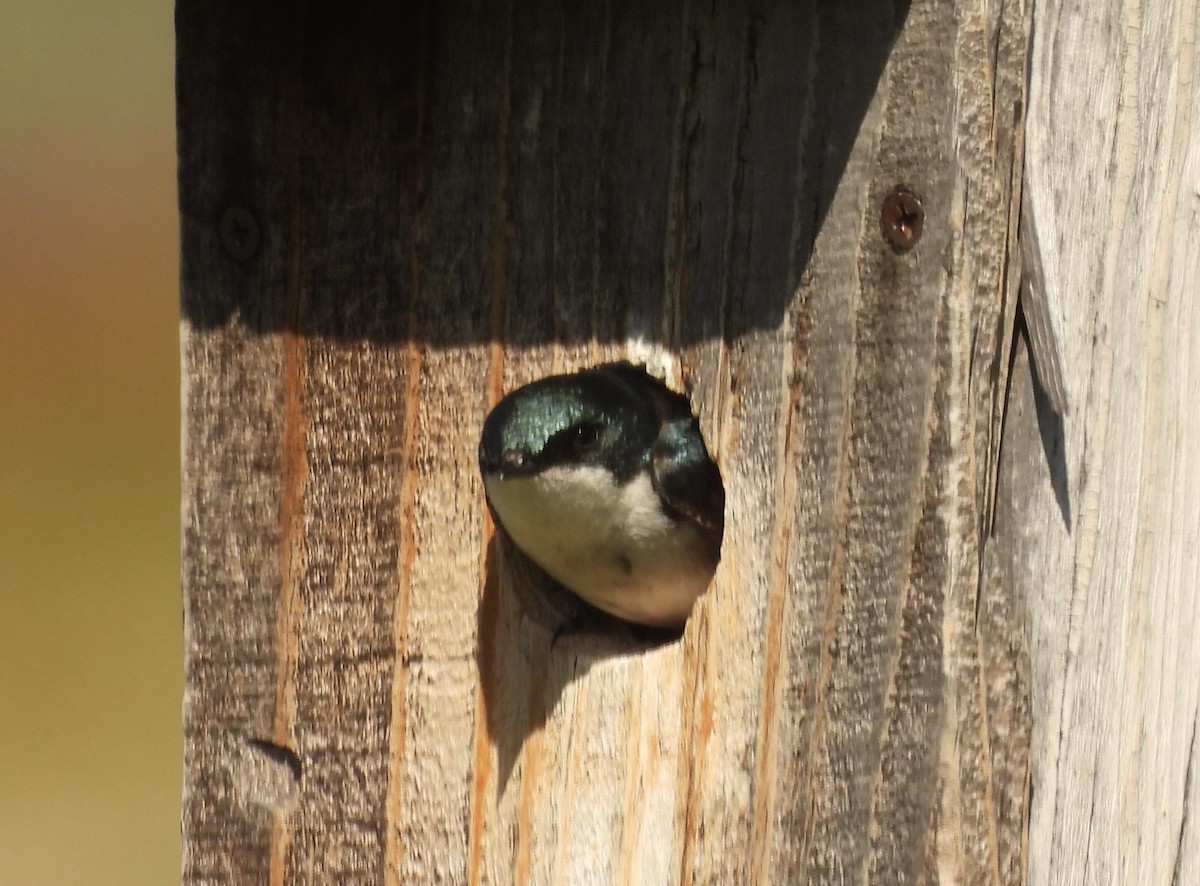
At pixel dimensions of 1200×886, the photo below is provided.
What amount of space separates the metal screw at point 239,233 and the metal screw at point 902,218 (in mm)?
660

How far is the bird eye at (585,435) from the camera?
5.99ft

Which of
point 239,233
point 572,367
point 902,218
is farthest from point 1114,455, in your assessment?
point 239,233

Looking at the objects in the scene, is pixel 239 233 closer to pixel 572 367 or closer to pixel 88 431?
pixel 572 367

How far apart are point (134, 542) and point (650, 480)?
14.7ft

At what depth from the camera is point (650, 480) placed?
1936mm

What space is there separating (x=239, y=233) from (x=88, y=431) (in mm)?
4700

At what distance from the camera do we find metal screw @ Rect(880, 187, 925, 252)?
136 cm

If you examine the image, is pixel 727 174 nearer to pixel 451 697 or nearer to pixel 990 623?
pixel 990 623

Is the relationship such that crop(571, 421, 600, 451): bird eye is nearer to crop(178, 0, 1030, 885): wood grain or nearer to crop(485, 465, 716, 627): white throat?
crop(485, 465, 716, 627): white throat

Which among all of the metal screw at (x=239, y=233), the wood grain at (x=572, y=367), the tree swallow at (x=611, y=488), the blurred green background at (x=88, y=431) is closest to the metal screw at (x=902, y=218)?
the wood grain at (x=572, y=367)

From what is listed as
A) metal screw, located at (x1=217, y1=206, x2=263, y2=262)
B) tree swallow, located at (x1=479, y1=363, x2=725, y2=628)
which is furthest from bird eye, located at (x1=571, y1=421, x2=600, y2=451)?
metal screw, located at (x1=217, y1=206, x2=263, y2=262)

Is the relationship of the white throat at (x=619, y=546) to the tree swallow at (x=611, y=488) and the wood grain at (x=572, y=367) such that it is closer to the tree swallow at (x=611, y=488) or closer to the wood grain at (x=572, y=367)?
the tree swallow at (x=611, y=488)

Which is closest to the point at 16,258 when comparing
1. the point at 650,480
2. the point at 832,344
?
the point at 650,480

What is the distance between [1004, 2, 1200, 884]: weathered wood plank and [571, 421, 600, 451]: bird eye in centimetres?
58
